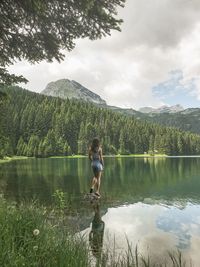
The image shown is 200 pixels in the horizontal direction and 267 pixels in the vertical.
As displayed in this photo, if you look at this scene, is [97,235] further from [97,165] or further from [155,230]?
[97,165]

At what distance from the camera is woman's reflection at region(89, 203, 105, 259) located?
9164mm

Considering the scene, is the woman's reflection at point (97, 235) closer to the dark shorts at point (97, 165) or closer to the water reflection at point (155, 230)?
the water reflection at point (155, 230)

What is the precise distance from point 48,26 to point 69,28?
3.00 feet

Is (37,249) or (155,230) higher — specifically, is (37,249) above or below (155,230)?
above

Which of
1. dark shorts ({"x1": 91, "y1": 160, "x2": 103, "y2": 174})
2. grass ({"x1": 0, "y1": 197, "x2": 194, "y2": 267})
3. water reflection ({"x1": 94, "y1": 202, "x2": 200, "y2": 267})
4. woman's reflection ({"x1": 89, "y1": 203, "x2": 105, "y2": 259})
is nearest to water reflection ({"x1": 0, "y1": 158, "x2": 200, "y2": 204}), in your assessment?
water reflection ({"x1": 94, "y1": 202, "x2": 200, "y2": 267})

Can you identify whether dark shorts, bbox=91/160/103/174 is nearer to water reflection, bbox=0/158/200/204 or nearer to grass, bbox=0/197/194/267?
water reflection, bbox=0/158/200/204

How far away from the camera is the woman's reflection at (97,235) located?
916cm

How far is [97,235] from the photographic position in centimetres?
1151

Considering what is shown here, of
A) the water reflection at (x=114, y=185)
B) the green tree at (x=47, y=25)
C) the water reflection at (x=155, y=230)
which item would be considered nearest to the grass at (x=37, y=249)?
the water reflection at (x=155, y=230)

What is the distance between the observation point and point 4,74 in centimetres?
1402

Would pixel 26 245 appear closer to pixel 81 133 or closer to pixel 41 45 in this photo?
pixel 41 45

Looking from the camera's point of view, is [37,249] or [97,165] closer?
[37,249]

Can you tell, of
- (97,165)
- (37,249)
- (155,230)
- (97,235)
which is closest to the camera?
(37,249)

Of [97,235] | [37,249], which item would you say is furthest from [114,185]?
[37,249]
